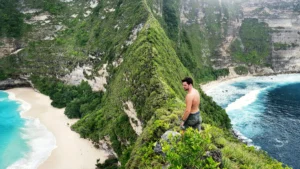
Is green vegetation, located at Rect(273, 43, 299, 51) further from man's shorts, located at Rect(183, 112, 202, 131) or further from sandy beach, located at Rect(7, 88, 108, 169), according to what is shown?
man's shorts, located at Rect(183, 112, 202, 131)

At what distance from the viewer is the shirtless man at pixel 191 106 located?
14.9m

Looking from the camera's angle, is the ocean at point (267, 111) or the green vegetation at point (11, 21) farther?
the green vegetation at point (11, 21)

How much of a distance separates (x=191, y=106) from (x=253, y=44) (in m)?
139

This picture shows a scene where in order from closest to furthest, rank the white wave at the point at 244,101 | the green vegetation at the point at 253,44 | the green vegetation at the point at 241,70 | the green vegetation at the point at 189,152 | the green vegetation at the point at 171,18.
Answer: the green vegetation at the point at 189,152, the white wave at the point at 244,101, the green vegetation at the point at 171,18, the green vegetation at the point at 241,70, the green vegetation at the point at 253,44

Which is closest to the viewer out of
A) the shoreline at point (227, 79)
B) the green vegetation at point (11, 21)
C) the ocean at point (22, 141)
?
the ocean at point (22, 141)

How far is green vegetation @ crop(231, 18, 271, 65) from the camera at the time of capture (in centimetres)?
13975

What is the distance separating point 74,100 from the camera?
Answer: 67688mm

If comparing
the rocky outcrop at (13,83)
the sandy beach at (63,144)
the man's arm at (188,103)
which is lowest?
the sandy beach at (63,144)

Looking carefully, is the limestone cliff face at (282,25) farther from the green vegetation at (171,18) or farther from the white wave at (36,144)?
the white wave at (36,144)

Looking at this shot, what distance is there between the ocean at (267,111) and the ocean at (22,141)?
39747 mm

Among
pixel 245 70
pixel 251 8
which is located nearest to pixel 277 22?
pixel 251 8

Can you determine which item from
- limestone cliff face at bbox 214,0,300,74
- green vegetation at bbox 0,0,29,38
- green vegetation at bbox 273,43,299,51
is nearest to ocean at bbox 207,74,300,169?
limestone cliff face at bbox 214,0,300,74

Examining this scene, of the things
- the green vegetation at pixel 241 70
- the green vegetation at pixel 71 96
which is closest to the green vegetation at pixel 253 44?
the green vegetation at pixel 241 70

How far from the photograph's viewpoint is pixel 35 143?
52.7 metres
